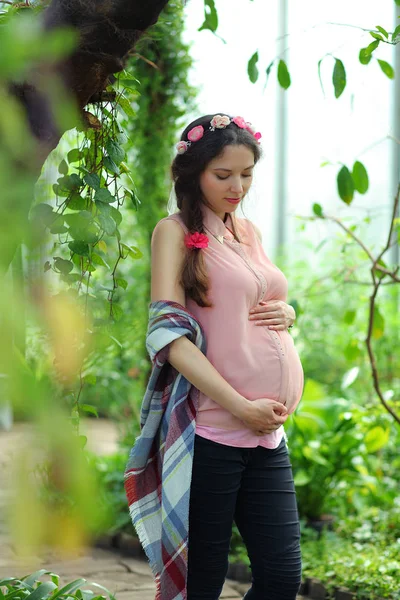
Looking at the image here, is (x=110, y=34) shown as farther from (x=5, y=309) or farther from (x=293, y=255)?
(x=293, y=255)

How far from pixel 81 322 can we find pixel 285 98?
5957mm

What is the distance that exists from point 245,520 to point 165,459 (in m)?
0.24

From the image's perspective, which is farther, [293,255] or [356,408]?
[293,255]

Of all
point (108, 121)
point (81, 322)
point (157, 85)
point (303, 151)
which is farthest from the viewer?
point (303, 151)

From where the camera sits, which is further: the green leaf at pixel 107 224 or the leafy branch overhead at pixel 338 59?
the leafy branch overhead at pixel 338 59

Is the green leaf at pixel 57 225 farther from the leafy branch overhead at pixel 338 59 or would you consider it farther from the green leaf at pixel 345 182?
the green leaf at pixel 345 182

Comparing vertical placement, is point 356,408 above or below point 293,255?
below

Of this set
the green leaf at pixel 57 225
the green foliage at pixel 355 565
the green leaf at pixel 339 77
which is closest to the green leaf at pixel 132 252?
the green leaf at pixel 57 225

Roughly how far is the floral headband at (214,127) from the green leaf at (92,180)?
0.98ft

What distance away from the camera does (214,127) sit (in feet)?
5.85

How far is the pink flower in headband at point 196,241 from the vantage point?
1.74 meters

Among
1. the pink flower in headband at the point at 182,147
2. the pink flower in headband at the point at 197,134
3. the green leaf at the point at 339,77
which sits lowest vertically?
the pink flower in headband at the point at 182,147

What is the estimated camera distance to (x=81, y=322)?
0.54 m

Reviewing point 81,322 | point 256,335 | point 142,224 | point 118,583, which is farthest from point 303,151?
point 81,322
